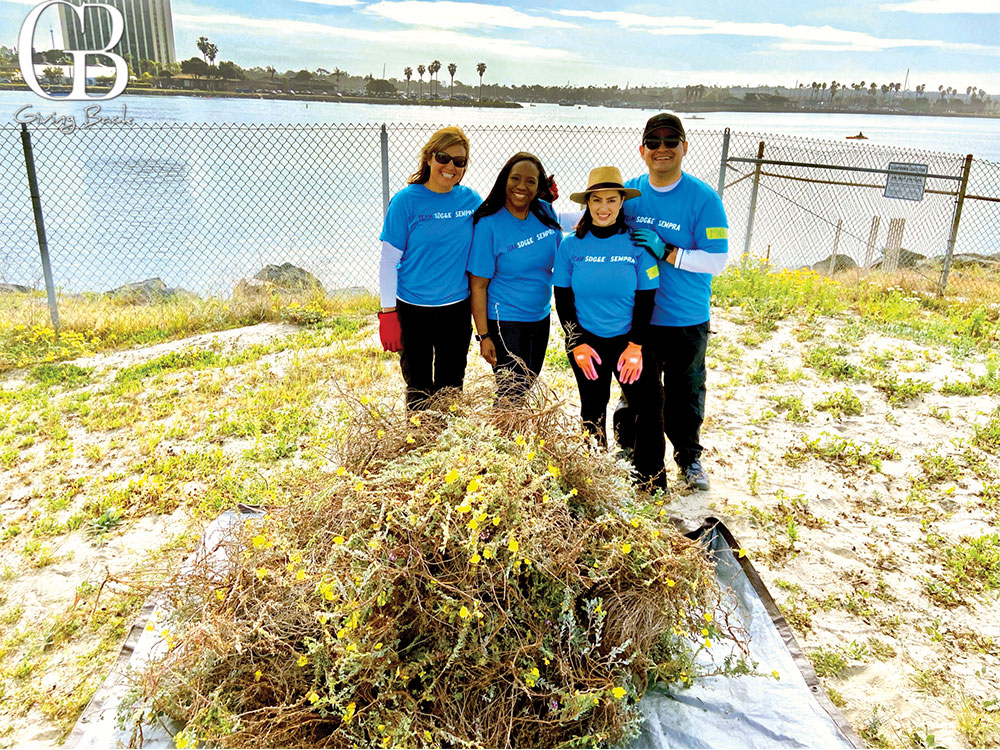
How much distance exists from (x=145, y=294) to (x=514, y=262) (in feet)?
23.5

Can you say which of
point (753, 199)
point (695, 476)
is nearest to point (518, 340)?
point (695, 476)

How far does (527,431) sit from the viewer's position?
2562mm

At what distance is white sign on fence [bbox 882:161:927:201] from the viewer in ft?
27.7

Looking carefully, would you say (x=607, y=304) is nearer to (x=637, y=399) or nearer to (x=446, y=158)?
(x=637, y=399)

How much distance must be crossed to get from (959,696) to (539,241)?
2.68 metres

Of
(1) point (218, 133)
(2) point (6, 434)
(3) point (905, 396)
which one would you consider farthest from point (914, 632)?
(1) point (218, 133)

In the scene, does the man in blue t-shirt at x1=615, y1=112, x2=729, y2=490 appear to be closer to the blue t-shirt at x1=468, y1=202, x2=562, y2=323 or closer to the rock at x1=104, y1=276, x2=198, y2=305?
the blue t-shirt at x1=468, y1=202, x2=562, y2=323

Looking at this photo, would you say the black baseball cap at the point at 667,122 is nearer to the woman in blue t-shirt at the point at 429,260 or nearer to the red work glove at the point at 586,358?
the woman in blue t-shirt at the point at 429,260

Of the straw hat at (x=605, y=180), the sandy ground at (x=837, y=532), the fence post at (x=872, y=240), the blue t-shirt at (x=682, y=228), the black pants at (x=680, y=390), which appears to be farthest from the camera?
the fence post at (x=872, y=240)

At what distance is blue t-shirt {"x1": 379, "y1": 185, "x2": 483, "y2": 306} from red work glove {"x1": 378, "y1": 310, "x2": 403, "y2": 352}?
0.14 metres

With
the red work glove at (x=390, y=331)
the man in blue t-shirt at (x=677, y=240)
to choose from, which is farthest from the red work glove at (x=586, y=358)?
the red work glove at (x=390, y=331)

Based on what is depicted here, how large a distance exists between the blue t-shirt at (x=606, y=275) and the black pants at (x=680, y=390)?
12.6 inches

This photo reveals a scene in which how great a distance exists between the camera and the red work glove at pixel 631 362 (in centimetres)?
335

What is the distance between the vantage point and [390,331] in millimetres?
3688
